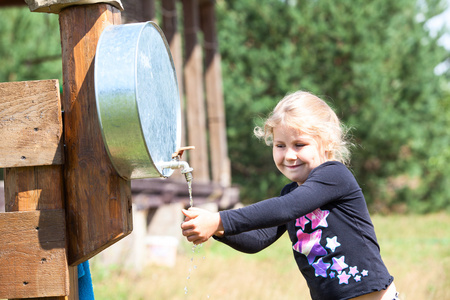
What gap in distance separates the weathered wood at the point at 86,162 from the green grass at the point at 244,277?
217 centimetres

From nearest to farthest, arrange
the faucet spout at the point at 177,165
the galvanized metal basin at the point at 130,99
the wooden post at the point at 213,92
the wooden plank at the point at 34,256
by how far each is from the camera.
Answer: the galvanized metal basin at the point at 130,99 → the wooden plank at the point at 34,256 → the faucet spout at the point at 177,165 → the wooden post at the point at 213,92

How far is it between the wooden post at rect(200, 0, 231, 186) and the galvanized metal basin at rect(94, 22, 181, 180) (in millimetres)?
7686

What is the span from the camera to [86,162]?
1756 millimetres

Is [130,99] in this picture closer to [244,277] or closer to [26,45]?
[244,277]

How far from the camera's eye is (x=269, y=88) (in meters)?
16.0

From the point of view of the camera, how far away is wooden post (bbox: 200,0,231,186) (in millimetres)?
9547

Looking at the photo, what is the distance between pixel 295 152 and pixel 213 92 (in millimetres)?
7502

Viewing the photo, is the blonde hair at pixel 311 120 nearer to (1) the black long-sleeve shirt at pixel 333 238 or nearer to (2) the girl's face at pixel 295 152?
(2) the girl's face at pixel 295 152

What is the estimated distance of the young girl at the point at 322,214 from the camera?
204 centimetres

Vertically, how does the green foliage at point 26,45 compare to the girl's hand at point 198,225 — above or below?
above

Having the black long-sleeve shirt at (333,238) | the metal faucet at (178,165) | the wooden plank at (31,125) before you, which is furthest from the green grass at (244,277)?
the wooden plank at (31,125)

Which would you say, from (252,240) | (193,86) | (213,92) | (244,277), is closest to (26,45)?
(213,92)

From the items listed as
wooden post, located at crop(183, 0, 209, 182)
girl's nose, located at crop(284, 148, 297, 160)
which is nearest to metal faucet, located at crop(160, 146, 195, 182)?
girl's nose, located at crop(284, 148, 297, 160)

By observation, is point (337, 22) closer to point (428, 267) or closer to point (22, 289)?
point (428, 267)
